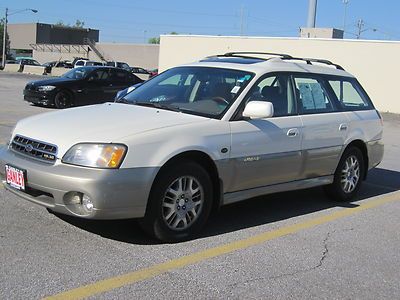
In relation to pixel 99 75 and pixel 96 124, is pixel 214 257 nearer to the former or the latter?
pixel 96 124

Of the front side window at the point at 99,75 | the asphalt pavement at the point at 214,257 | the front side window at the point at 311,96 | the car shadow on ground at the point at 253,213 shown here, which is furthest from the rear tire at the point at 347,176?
the front side window at the point at 99,75

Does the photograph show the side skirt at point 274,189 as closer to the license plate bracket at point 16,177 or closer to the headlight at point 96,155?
the headlight at point 96,155

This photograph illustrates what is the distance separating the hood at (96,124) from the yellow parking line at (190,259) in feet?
3.59

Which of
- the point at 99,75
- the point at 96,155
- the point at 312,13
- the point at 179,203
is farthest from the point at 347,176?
the point at 312,13

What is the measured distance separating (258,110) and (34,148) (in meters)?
2.07

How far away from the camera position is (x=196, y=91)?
5711 millimetres

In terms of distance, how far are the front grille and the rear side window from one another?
3695 mm

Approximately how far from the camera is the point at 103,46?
3371 inches

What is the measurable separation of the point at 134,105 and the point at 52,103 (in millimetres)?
12242

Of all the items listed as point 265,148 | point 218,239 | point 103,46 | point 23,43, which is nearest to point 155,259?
point 218,239

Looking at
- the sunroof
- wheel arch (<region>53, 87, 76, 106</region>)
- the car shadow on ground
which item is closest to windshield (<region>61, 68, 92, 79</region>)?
wheel arch (<region>53, 87, 76, 106</region>)

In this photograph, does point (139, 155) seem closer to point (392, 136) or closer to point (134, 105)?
point (134, 105)

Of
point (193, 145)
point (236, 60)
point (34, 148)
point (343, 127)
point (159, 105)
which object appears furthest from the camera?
point (343, 127)

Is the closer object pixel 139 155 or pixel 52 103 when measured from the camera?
pixel 139 155
